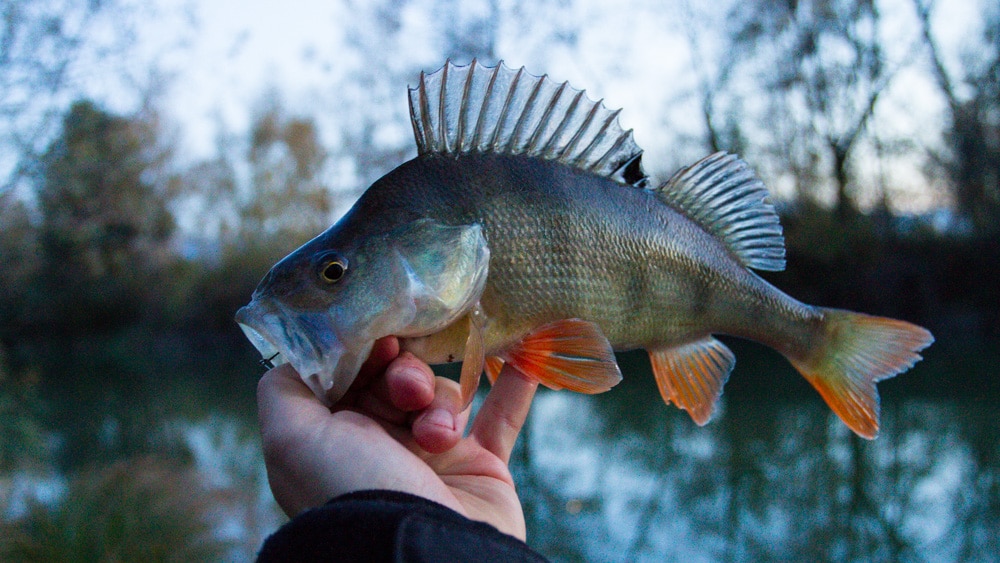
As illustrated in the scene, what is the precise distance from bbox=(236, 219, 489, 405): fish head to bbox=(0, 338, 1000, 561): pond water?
5359mm

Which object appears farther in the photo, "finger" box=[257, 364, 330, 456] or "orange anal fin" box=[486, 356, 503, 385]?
"orange anal fin" box=[486, 356, 503, 385]

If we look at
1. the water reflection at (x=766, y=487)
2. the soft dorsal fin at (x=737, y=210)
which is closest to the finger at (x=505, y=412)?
the soft dorsal fin at (x=737, y=210)

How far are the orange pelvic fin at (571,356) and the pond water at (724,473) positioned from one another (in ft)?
17.9

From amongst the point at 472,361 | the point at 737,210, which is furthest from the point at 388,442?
the point at 737,210

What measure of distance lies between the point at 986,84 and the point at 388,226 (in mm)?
17657

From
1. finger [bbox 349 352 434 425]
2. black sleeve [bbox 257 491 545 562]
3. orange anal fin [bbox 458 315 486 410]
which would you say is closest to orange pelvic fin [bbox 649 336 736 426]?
orange anal fin [bbox 458 315 486 410]

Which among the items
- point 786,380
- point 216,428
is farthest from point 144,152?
point 786,380

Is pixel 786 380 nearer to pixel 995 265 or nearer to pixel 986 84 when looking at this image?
pixel 995 265

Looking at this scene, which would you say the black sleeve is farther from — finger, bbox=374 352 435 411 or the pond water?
the pond water

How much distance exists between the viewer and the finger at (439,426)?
5.29 feet

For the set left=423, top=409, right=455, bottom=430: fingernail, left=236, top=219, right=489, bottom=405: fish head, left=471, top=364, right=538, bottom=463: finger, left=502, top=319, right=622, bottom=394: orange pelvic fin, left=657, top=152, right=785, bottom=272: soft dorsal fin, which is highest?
left=657, top=152, right=785, bottom=272: soft dorsal fin

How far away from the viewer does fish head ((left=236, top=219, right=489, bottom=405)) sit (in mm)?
1518

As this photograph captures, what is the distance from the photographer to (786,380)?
12.9 metres

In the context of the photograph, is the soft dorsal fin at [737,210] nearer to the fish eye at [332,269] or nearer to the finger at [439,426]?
the finger at [439,426]
